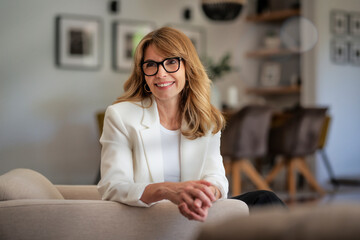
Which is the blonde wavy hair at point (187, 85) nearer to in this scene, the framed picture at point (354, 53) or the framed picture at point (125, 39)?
the framed picture at point (125, 39)

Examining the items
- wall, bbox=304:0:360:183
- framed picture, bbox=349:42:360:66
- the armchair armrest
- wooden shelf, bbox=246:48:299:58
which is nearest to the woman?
the armchair armrest

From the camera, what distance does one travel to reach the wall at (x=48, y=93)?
5.77m

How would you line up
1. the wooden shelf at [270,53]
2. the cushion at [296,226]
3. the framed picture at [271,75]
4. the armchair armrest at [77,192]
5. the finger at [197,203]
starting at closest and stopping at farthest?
1. the cushion at [296,226]
2. the finger at [197,203]
3. the armchair armrest at [77,192]
4. the wooden shelf at [270,53]
5. the framed picture at [271,75]

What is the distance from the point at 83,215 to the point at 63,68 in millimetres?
4921

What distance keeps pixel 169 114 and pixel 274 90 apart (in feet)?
17.7

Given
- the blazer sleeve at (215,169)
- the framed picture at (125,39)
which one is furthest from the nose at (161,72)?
the framed picture at (125,39)

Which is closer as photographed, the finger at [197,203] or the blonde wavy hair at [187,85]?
the finger at [197,203]

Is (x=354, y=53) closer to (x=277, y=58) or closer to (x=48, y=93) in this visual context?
(x=277, y=58)

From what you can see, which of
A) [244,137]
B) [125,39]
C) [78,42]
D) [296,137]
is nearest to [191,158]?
[244,137]

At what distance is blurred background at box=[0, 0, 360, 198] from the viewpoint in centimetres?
581

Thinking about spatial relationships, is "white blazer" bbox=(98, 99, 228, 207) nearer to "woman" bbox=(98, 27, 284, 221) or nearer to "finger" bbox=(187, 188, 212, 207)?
"woman" bbox=(98, 27, 284, 221)

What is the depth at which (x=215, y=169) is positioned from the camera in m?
1.67

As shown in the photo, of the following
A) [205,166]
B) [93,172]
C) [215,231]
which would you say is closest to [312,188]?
[93,172]

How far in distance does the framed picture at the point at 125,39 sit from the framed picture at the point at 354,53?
2.59m
